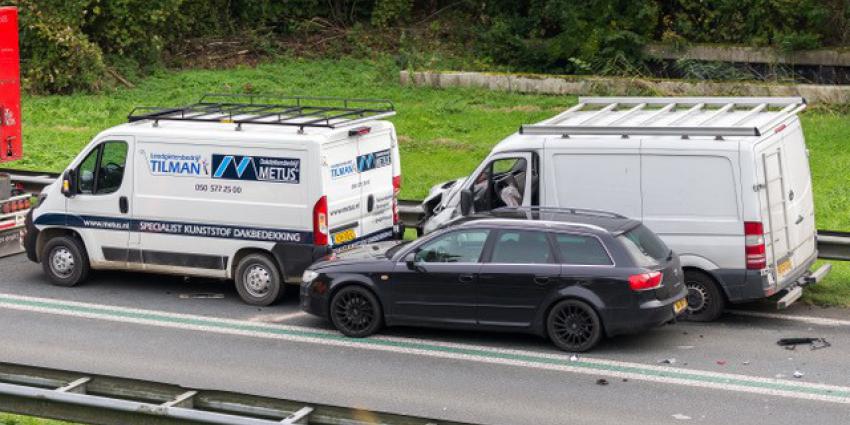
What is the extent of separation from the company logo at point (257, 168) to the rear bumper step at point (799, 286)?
531 centimetres

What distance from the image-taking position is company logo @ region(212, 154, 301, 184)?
14.9m

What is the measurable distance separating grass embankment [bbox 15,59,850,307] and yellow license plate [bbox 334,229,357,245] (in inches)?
183

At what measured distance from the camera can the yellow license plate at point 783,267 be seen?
14203 mm

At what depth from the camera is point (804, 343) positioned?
532 inches

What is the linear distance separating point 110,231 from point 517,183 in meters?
4.82

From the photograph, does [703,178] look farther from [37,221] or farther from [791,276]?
[37,221]

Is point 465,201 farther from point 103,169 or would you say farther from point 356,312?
point 103,169

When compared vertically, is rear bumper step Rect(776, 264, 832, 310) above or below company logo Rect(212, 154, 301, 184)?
below

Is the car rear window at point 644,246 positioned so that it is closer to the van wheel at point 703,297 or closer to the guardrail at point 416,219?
the van wheel at point 703,297

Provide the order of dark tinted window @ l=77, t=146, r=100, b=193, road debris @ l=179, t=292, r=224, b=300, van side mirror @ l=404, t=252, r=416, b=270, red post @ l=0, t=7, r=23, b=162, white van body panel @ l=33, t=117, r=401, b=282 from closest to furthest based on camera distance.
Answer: van side mirror @ l=404, t=252, r=416, b=270 < white van body panel @ l=33, t=117, r=401, b=282 < road debris @ l=179, t=292, r=224, b=300 < dark tinted window @ l=77, t=146, r=100, b=193 < red post @ l=0, t=7, r=23, b=162

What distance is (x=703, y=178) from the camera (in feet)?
46.4

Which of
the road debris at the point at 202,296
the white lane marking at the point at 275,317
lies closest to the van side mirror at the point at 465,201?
the white lane marking at the point at 275,317

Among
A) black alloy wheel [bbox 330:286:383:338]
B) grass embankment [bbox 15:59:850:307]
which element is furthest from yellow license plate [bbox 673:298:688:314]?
grass embankment [bbox 15:59:850:307]

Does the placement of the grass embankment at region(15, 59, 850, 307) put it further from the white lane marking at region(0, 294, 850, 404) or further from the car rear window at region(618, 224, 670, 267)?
the white lane marking at region(0, 294, 850, 404)
